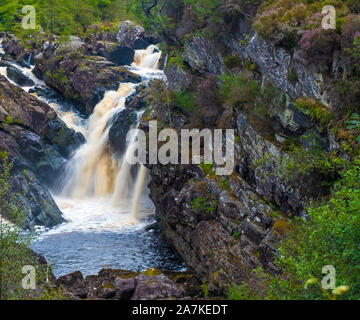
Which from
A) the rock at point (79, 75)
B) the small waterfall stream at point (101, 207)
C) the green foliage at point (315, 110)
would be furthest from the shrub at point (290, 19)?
the rock at point (79, 75)

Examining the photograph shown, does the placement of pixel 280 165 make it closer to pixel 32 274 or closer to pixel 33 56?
pixel 32 274

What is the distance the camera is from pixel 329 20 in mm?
14477

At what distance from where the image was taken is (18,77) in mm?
38281

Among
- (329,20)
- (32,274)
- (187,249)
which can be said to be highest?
(329,20)

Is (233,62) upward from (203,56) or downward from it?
downward

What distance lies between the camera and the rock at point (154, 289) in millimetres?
14859

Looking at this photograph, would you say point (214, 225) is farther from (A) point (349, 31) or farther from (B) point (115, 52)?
(B) point (115, 52)

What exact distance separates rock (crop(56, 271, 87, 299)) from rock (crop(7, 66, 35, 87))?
89.6 feet

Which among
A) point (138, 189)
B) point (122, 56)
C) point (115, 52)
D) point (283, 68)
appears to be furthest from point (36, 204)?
point (122, 56)

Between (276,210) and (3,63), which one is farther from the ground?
(3,63)

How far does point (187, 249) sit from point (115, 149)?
14.3m

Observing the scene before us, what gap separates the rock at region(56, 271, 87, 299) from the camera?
1620 cm

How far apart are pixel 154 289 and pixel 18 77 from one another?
3174cm
